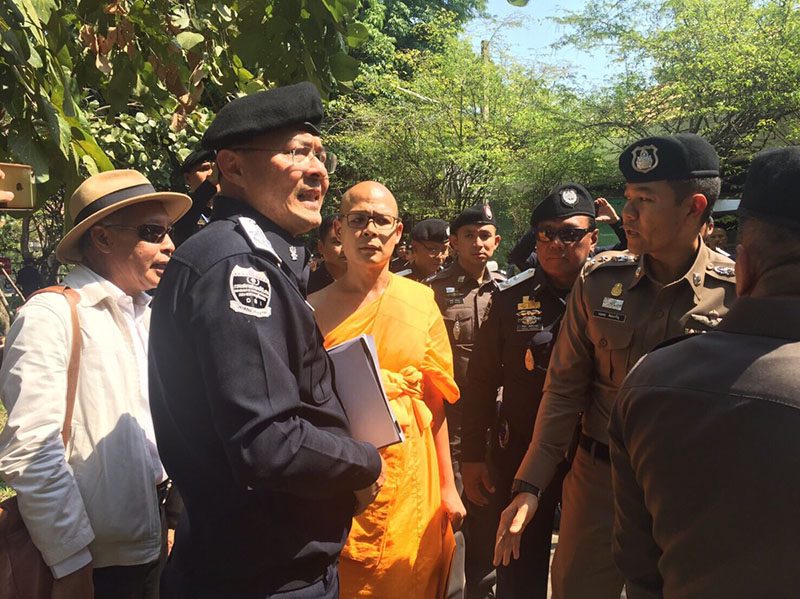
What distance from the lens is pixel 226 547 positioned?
155 centimetres

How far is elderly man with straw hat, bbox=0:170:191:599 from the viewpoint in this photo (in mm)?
1886

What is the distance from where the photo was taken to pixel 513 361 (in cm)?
337

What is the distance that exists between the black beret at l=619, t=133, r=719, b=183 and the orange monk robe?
106 centimetres

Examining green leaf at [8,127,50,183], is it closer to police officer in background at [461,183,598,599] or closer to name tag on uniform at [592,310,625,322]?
name tag on uniform at [592,310,625,322]

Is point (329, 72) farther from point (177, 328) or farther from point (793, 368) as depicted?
point (793, 368)

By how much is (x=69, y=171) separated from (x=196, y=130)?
6.04 feet

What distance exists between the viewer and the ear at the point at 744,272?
132cm

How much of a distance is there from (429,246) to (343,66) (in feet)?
10.6

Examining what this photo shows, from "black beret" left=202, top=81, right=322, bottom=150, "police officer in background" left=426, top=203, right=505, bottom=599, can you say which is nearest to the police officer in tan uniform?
"black beret" left=202, top=81, right=322, bottom=150

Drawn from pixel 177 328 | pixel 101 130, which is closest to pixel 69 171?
pixel 177 328

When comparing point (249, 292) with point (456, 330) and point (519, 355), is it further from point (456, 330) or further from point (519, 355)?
point (456, 330)

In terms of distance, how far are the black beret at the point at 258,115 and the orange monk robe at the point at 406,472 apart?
1.14 metres

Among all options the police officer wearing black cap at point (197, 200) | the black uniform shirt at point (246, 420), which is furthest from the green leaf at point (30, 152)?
the police officer wearing black cap at point (197, 200)

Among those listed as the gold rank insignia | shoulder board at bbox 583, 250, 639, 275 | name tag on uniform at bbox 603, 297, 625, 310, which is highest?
shoulder board at bbox 583, 250, 639, 275
